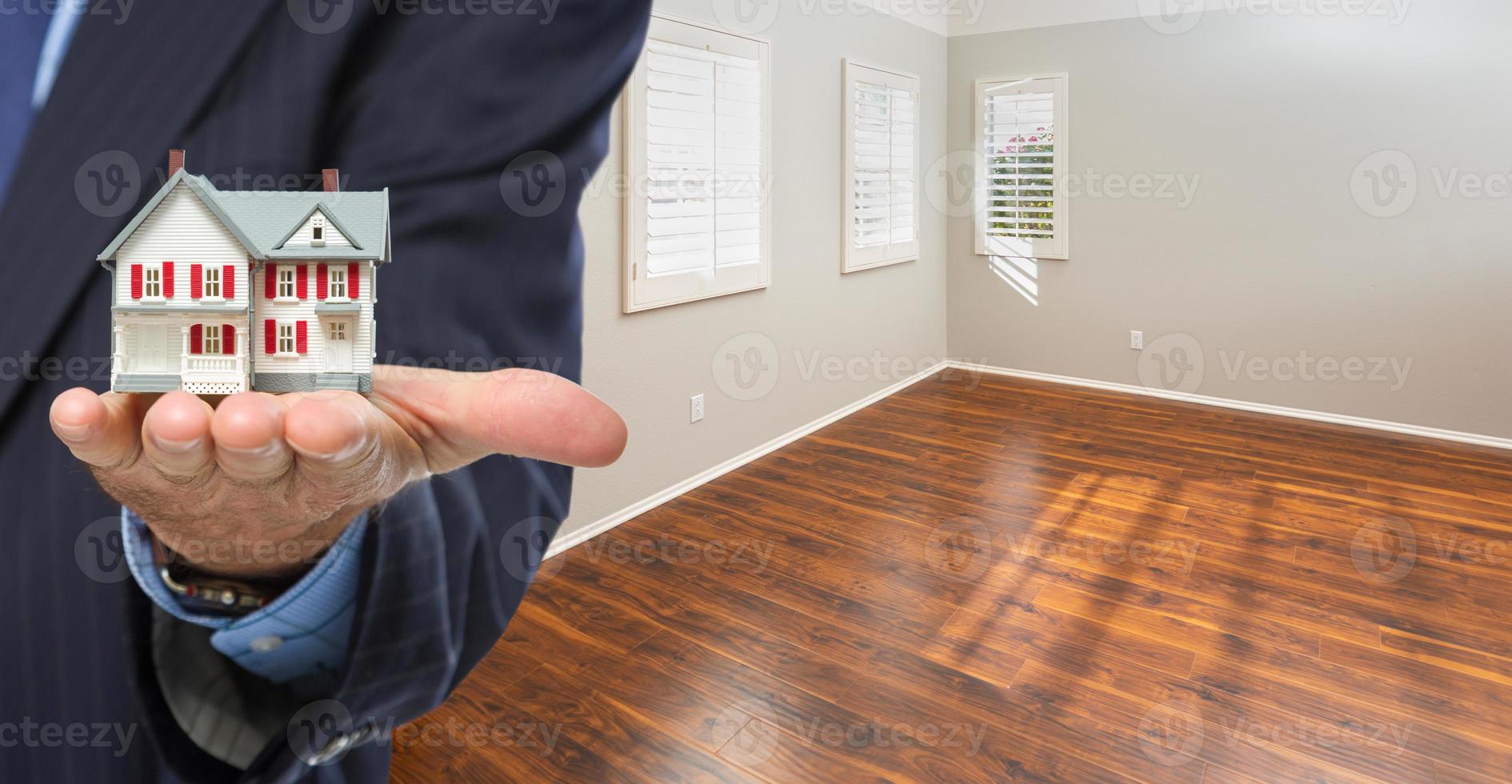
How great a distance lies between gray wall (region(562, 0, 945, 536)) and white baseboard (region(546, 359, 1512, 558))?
0.04 m

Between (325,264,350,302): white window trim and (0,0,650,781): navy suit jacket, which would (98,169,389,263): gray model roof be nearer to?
(325,264,350,302): white window trim

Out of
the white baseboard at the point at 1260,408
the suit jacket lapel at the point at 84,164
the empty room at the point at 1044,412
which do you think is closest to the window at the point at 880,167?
the empty room at the point at 1044,412

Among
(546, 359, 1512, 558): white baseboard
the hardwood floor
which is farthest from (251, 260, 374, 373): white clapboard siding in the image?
(546, 359, 1512, 558): white baseboard

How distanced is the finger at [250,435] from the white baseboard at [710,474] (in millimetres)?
1741

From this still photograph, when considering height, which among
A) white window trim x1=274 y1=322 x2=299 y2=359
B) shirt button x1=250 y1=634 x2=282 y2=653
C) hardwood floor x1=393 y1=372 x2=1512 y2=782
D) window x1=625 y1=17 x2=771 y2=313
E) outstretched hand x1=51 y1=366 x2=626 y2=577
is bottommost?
hardwood floor x1=393 y1=372 x2=1512 y2=782

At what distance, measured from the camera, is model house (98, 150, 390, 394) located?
39 centimetres

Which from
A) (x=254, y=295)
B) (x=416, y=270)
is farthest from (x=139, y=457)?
(x=416, y=270)

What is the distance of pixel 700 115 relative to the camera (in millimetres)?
3236

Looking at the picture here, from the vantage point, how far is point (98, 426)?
36cm

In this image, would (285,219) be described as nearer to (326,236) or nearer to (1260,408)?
(326,236)

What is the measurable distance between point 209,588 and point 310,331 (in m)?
0.18

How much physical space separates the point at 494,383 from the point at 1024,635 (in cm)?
224

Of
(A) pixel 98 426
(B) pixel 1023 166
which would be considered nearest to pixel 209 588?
(A) pixel 98 426

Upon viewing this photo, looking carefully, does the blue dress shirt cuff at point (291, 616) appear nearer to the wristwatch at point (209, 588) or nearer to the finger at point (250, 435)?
the wristwatch at point (209, 588)
